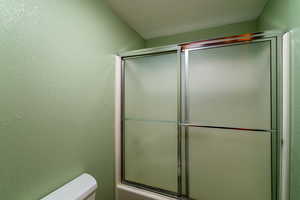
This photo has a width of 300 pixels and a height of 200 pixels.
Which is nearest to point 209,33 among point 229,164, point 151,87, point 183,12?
point 183,12

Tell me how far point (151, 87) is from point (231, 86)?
72 cm

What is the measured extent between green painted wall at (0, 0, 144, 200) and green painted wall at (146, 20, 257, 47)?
34.0 inches

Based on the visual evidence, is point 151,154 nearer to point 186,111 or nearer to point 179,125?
point 179,125

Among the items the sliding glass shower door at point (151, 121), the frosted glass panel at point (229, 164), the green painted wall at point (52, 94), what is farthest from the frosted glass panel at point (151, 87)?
the frosted glass panel at point (229, 164)

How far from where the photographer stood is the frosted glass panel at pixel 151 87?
129cm

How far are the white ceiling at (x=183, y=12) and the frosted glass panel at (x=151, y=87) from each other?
473 mm

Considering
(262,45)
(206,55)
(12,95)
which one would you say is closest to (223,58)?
(206,55)

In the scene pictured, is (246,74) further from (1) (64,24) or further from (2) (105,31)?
(1) (64,24)

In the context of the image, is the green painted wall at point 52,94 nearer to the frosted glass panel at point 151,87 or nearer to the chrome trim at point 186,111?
the frosted glass panel at point 151,87

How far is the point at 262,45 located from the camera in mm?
1005

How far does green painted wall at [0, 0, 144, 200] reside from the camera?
2.10 ft

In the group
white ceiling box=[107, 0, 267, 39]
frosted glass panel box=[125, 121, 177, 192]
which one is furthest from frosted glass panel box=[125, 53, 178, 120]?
white ceiling box=[107, 0, 267, 39]

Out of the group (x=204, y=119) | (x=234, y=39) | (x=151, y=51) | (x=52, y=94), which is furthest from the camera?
(x=151, y=51)

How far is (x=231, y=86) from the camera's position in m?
1.10
